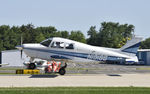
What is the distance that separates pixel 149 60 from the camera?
219 ft

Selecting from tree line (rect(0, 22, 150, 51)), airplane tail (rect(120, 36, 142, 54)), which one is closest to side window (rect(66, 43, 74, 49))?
airplane tail (rect(120, 36, 142, 54))

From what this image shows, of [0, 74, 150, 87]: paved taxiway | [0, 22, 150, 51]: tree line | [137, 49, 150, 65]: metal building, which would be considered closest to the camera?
[0, 74, 150, 87]: paved taxiway

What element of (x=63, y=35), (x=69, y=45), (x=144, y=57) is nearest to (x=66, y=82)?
(x=69, y=45)

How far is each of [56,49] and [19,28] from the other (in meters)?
81.4

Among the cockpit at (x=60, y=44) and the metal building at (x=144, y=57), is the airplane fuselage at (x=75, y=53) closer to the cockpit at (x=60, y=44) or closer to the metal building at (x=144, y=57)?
the cockpit at (x=60, y=44)

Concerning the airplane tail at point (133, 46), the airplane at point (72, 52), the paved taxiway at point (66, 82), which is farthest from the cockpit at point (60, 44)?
the airplane tail at point (133, 46)

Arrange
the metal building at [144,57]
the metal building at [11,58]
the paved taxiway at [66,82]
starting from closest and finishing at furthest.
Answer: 1. the paved taxiway at [66,82]
2. the metal building at [11,58]
3. the metal building at [144,57]

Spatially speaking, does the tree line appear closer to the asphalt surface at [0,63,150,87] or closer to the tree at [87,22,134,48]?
the tree at [87,22,134,48]

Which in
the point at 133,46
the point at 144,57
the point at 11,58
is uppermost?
the point at 133,46

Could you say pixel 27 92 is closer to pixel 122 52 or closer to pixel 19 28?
pixel 122 52

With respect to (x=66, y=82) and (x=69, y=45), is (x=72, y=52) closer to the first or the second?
(x=69, y=45)

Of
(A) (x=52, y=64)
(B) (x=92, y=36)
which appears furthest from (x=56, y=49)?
(B) (x=92, y=36)

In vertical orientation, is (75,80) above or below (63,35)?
below

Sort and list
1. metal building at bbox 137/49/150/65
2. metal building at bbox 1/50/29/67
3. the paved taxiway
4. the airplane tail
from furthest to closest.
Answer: metal building at bbox 137/49/150/65
metal building at bbox 1/50/29/67
the airplane tail
the paved taxiway
